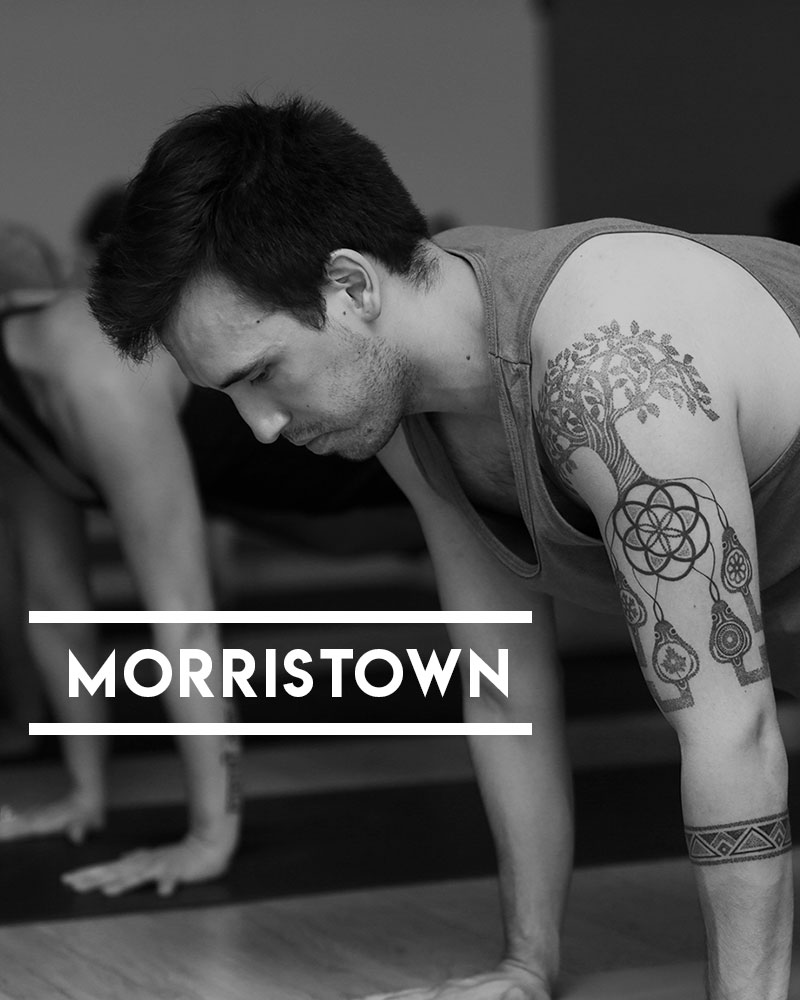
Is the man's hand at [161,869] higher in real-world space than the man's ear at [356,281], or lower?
lower

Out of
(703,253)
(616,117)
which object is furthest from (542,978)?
(616,117)

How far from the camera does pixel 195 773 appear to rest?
7.40 ft

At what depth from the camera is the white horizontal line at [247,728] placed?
7.47 ft

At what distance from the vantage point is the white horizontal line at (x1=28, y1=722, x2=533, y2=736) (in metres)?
2.28

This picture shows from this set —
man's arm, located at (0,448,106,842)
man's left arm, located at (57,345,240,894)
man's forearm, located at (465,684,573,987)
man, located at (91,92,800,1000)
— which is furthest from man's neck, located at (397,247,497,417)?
man's arm, located at (0,448,106,842)

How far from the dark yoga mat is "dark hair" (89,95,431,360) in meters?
1.02

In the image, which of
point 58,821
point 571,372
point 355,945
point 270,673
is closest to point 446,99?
point 270,673

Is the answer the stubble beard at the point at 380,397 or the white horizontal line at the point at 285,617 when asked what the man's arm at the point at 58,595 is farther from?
the stubble beard at the point at 380,397

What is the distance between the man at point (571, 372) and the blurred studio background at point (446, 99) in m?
3.68

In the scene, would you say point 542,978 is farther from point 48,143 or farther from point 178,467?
point 48,143

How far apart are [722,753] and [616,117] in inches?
228

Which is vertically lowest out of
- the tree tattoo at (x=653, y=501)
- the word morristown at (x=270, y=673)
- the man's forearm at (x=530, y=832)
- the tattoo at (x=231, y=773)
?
the word morristown at (x=270, y=673)

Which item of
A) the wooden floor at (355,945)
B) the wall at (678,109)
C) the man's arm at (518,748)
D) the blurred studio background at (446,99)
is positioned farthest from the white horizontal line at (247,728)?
the wall at (678,109)

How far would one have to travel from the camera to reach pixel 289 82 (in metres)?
6.64
